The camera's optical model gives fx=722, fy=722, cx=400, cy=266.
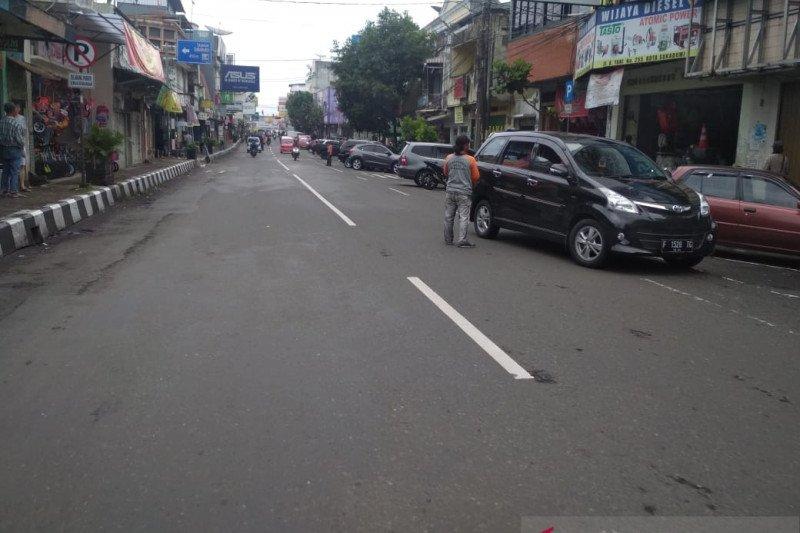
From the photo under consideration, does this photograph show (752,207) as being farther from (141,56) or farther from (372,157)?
(372,157)

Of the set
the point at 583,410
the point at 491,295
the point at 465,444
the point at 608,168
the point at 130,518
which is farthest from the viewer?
the point at 608,168

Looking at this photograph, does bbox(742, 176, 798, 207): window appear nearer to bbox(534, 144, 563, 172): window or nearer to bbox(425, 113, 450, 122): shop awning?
bbox(534, 144, 563, 172): window

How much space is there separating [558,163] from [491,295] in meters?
3.73

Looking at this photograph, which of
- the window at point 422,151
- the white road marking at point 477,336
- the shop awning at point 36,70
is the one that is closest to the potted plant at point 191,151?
the window at point 422,151

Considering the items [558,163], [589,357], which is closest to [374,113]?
[558,163]

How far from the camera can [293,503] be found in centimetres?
331

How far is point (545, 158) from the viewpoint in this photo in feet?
36.6

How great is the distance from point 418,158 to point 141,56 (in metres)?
10.9

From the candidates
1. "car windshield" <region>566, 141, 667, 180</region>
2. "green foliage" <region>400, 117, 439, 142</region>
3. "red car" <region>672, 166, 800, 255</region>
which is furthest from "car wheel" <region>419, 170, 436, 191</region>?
"car windshield" <region>566, 141, 667, 180</region>

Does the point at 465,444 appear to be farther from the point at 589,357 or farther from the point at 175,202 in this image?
the point at 175,202

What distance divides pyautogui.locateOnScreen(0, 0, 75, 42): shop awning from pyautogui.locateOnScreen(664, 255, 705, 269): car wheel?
10.9 meters

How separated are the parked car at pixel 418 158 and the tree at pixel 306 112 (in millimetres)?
87141

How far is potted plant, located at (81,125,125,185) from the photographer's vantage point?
711 inches

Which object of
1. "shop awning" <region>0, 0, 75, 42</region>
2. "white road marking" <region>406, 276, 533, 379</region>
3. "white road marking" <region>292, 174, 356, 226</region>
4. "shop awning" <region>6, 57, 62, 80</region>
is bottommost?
"white road marking" <region>406, 276, 533, 379</region>
